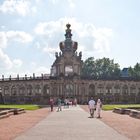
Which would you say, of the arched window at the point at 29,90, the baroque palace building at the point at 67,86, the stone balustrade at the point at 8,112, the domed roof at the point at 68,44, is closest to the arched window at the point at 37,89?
the baroque palace building at the point at 67,86

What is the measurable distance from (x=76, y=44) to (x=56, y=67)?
26.7ft

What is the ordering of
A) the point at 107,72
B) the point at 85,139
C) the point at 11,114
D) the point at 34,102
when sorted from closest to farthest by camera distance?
the point at 85,139 → the point at 11,114 → the point at 34,102 → the point at 107,72

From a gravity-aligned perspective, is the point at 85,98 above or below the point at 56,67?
below

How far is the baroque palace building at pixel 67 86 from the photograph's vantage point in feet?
344

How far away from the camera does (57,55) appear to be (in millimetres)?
105812

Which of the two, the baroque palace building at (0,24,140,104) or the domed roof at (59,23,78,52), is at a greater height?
the domed roof at (59,23,78,52)

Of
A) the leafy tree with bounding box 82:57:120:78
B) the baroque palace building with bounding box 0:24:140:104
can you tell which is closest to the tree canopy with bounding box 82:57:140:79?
the leafy tree with bounding box 82:57:120:78

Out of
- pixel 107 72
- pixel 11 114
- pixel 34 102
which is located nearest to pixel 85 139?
pixel 11 114

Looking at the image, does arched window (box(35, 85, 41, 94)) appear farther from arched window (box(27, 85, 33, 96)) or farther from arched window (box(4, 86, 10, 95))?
arched window (box(4, 86, 10, 95))

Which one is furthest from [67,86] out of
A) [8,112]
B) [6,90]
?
[8,112]

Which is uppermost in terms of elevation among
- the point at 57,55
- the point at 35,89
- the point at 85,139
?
the point at 57,55

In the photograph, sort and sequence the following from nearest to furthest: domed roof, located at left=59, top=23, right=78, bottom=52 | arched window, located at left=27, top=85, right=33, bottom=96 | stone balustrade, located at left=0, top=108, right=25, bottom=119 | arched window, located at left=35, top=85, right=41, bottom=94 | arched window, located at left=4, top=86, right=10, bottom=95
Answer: stone balustrade, located at left=0, top=108, right=25, bottom=119 < domed roof, located at left=59, top=23, right=78, bottom=52 < arched window, located at left=35, top=85, right=41, bottom=94 < arched window, located at left=27, top=85, right=33, bottom=96 < arched window, located at left=4, top=86, right=10, bottom=95

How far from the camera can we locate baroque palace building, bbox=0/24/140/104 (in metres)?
105

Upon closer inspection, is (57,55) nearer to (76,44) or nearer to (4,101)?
(76,44)
